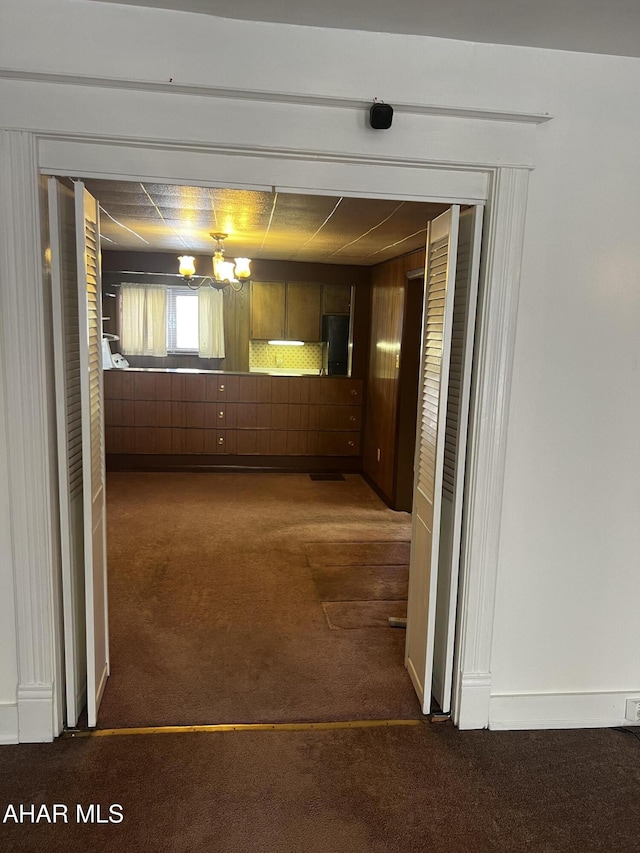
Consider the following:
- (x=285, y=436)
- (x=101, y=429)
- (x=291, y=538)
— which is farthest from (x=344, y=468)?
(x=101, y=429)

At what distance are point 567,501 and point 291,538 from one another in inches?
104

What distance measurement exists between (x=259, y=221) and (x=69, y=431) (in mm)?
2194

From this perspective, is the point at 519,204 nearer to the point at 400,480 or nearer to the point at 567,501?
the point at 567,501

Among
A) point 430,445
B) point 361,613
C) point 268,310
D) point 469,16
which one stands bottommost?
point 361,613

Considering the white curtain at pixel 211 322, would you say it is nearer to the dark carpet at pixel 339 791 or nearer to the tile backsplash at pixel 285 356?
the tile backsplash at pixel 285 356

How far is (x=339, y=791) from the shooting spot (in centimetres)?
213

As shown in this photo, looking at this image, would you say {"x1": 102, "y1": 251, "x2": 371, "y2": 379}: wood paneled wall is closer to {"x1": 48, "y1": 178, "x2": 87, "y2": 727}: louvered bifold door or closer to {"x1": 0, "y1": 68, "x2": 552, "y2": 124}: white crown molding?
{"x1": 48, "y1": 178, "x2": 87, "y2": 727}: louvered bifold door

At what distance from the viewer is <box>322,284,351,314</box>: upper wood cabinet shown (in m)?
7.13

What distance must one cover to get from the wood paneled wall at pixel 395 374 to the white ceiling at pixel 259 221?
9.9 inches

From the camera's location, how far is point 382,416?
603cm

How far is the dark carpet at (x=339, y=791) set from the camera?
1918mm

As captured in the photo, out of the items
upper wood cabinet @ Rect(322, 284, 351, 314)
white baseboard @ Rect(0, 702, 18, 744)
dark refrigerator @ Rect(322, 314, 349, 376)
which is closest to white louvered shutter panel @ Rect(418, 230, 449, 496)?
white baseboard @ Rect(0, 702, 18, 744)

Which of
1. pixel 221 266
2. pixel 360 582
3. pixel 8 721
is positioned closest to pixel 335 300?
pixel 221 266

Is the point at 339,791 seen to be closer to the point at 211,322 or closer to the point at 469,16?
the point at 469,16
